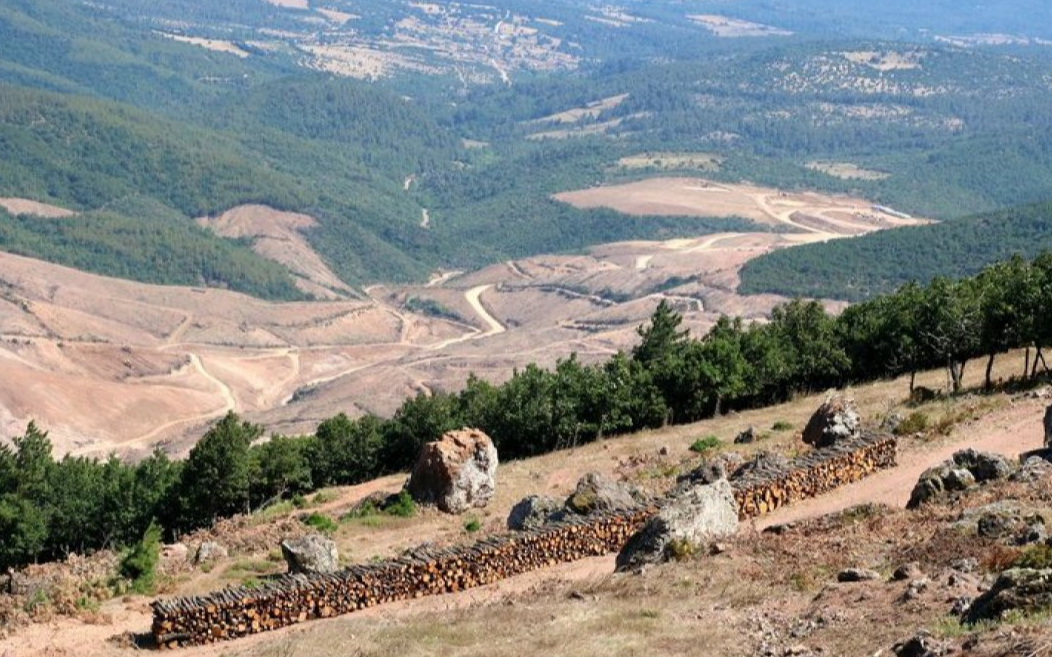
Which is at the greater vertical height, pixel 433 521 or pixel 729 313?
pixel 433 521

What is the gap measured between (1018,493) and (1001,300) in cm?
3084

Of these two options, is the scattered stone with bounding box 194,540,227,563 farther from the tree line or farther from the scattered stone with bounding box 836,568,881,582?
the scattered stone with bounding box 836,568,881,582

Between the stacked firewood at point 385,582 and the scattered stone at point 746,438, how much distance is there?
17.3 metres

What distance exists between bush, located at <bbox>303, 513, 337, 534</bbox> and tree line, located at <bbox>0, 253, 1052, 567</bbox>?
12643 mm

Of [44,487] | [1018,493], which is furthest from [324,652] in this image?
[44,487]

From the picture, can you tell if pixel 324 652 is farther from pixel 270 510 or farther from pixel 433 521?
pixel 270 510

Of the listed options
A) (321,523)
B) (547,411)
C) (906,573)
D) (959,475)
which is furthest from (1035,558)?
(547,411)

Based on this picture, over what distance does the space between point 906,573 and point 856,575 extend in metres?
1.03

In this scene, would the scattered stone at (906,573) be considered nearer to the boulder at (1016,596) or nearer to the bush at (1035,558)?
the bush at (1035,558)

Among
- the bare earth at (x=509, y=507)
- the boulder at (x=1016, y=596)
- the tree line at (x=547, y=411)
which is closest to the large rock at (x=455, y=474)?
the bare earth at (x=509, y=507)

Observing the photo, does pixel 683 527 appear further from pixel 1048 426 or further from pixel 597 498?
pixel 1048 426

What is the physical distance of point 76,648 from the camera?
33750mm

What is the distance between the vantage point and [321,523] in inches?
1941

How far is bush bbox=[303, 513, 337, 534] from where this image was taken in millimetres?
48312
